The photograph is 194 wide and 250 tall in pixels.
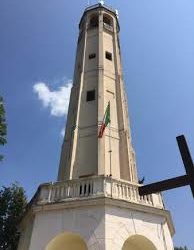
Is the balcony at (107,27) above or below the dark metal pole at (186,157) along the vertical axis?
above

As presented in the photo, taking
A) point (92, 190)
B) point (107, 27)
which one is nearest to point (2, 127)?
point (92, 190)

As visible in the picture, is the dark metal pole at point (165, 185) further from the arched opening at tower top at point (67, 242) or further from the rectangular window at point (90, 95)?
the rectangular window at point (90, 95)

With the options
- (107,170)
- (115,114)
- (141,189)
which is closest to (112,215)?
(107,170)

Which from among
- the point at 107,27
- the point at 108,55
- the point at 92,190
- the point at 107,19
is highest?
the point at 107,19

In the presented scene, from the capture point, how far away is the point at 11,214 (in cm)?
2391

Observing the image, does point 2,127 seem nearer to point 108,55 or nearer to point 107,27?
point 108,55

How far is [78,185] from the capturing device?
1638 centimetres

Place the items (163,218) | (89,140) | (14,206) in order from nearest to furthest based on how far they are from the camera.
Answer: (163,218) → (89,140) → (14,206)

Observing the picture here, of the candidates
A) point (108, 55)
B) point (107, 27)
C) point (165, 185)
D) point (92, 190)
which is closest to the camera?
point (165, 185)

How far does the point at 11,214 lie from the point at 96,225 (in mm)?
11038

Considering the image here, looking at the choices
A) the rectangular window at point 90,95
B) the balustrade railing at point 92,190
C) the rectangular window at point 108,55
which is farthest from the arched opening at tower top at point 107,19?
the balustrade railing at point 92,190

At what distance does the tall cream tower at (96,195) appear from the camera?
49.4 ft

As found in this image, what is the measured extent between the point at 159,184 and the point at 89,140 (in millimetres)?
12566

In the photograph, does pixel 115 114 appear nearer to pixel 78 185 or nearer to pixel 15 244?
pixel 78 185
